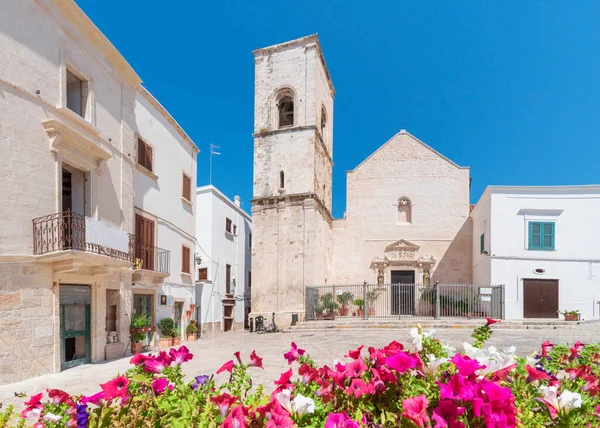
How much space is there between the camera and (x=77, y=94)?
11062mm

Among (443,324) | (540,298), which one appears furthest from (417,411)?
(540,298)

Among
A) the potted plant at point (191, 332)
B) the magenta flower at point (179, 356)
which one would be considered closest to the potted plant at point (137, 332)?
the potted plant at point (191, 332)

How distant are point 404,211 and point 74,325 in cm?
2162

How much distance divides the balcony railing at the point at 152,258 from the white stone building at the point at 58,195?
1.16 meters

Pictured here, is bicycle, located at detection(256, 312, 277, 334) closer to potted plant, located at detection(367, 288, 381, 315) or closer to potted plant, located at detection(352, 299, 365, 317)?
potted plant, located at detection(352, 299, 365, 317)

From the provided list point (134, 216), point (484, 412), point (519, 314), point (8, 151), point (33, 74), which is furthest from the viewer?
point (519, 314)

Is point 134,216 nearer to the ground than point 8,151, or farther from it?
nearer to the ground

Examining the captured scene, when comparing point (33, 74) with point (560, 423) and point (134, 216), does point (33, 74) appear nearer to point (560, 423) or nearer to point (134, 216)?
point (134, 216)

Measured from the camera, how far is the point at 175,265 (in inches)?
657

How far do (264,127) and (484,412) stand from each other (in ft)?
79.3

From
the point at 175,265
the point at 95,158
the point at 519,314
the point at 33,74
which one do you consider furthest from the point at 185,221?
the point at 519,314

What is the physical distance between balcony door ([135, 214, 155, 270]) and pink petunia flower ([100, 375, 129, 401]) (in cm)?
1169

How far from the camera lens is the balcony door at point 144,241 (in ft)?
44.1

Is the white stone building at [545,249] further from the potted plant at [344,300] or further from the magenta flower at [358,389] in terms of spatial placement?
the magenta flower at [358,389]
